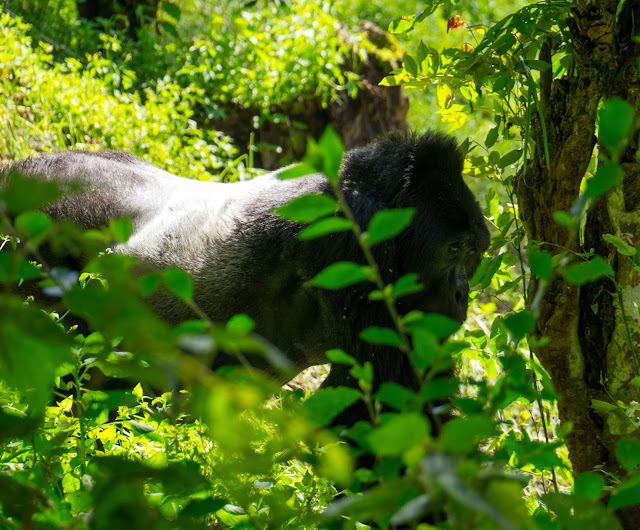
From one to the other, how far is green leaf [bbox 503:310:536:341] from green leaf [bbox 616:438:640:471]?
170mm

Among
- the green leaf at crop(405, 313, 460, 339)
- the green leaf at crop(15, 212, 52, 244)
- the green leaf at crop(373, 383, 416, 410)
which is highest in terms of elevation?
the green leaf at crop(15, 212, 52, 244)

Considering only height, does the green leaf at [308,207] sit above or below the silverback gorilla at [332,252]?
above

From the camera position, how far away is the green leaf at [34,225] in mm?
A: 635

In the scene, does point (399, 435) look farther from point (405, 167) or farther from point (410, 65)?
point (405, 167)

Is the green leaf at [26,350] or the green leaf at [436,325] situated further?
the green leaf at [436,325]

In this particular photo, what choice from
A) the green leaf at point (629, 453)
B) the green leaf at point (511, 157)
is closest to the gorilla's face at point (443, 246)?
the green leaf at point (511, 157)

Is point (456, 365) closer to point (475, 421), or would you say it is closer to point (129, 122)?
point (475, 421)

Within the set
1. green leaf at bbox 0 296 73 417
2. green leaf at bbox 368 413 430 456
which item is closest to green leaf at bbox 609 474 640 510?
green leaf at bbox 368 413 430 456

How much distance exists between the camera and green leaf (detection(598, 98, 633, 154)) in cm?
62

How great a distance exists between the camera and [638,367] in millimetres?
1705

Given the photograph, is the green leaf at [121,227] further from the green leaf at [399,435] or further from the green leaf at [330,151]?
the green leaf at [399,435]

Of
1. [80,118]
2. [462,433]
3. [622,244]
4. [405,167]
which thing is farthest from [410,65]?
[80,118]

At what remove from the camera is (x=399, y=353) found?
7.14ft

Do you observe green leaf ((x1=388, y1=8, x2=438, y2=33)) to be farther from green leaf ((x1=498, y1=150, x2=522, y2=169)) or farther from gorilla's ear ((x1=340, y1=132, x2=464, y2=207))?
gorilla's ear ((x1=340, y1=132, x2=464, y2=207))
